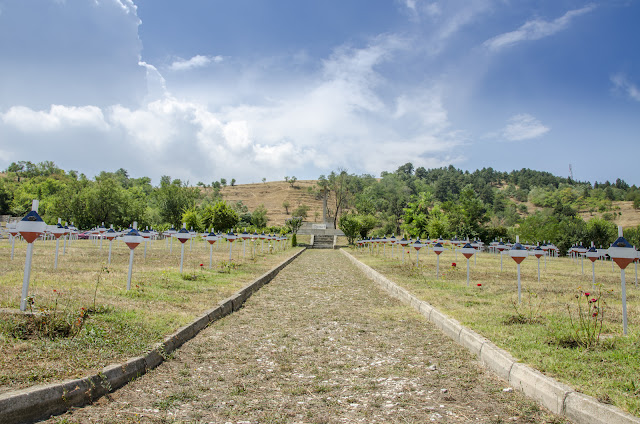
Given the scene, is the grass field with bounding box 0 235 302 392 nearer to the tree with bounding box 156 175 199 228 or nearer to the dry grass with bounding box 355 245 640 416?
the dry grass with bounding box 355 245 640 416

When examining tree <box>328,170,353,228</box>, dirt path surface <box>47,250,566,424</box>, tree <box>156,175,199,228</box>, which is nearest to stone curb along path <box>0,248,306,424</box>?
dirt path surface <box>47,250,566,424</box>

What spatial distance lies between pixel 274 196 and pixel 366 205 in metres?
78.6

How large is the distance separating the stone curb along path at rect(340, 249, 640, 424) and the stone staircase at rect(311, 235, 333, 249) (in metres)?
43.1

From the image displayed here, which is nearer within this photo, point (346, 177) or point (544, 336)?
point (544, 336)

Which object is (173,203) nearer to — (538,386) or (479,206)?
(479,206)

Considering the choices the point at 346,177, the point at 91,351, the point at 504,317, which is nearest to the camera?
the point at 91,351

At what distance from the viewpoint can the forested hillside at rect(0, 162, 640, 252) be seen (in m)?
47.0

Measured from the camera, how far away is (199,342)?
5969mm

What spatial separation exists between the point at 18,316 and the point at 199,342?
2.24 metres

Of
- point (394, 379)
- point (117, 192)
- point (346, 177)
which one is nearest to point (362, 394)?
point (394, 379)

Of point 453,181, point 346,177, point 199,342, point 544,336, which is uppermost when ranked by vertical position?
point 453,181

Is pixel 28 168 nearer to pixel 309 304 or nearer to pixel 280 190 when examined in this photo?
pixel 280 190

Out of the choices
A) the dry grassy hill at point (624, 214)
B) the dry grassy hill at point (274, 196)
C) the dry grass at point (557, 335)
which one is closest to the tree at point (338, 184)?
the dry grassy hill at point (274, 196)

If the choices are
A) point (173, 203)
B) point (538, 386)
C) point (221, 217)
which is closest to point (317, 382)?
point (538, 386)
